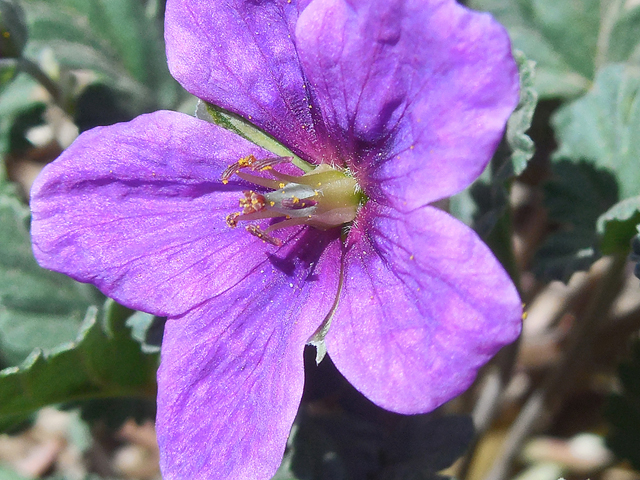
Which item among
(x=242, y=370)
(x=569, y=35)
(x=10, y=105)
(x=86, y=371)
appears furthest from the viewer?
(x=10, y=105)

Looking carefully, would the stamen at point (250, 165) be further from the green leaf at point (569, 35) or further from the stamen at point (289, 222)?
the green leaf at point (569, 35)

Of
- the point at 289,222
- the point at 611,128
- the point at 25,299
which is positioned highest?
the point at 611,128

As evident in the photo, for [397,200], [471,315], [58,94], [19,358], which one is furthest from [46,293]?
[471,315]

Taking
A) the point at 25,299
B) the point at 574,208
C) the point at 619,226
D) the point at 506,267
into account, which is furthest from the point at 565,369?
the point at 25,299

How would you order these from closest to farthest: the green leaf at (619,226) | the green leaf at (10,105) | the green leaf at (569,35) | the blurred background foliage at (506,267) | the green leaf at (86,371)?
the green leaf at (619,226) < the green leaf at (86,371) < the blurred background foliage at (506,267) < the green leaf at (569,35) < the green leaf at (10,105)

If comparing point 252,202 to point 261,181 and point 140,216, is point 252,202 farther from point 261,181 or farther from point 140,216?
point 140,216

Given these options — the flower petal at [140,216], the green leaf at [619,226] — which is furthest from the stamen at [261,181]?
the green leaf at [619,226]
